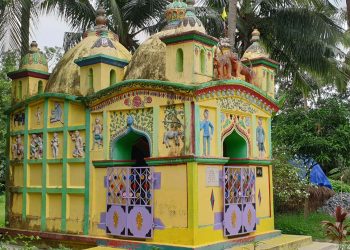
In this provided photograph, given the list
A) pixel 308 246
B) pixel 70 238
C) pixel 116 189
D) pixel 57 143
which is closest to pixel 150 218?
pixel 116 189

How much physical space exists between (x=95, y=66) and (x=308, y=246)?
222 inches

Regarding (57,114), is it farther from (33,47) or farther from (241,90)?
(241,90)

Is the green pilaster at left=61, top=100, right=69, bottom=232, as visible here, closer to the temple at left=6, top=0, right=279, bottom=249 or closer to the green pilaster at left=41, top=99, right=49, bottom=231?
the temple at left=6, top=0, right=279, bottom=249

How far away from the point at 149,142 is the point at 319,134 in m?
9.22

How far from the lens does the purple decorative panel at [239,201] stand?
9.19 meters

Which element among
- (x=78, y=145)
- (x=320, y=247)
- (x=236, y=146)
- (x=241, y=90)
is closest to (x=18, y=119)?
(x=78, y=145)

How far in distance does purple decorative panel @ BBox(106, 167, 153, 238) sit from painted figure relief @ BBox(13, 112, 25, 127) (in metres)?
2.83

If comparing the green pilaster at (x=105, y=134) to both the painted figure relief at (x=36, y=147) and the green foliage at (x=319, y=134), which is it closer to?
the painted figure relief at (x=36, y=147)

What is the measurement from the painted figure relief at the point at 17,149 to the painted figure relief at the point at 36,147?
37 centimetres

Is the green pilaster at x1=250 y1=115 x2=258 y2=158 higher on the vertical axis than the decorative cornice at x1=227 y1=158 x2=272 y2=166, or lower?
higher

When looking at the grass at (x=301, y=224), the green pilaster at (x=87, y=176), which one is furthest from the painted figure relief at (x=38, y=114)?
the grass at (x=301, y=224)

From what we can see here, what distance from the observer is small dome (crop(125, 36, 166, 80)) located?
381 inches

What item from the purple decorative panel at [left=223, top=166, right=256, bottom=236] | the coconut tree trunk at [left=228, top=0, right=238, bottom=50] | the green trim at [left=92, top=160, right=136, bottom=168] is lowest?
the purple decorative panel at [left=223, top=166, right=256, bottom=236]

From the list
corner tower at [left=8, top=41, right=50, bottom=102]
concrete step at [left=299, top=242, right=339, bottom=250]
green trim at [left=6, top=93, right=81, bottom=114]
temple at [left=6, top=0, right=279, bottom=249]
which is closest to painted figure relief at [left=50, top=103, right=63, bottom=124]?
temple at [left=6, top=0, right=279, bottom=249]
